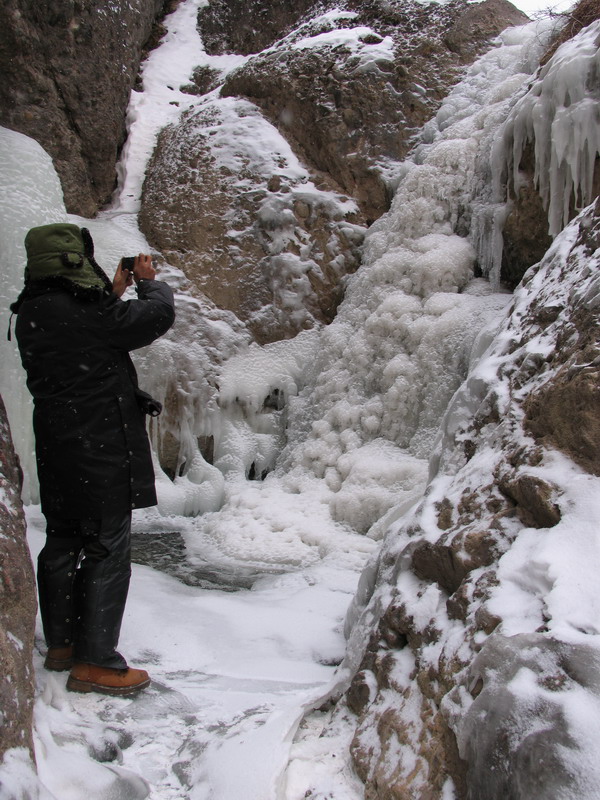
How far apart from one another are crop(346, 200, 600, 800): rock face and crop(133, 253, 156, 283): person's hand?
1190mm

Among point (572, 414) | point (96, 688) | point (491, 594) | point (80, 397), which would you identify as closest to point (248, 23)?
point (80, 397)

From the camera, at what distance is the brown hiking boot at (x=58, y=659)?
2061mm

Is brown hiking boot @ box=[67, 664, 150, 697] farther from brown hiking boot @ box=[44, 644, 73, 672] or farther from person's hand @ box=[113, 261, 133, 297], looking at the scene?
person's hand @ box=[113, 261, 133, 297]

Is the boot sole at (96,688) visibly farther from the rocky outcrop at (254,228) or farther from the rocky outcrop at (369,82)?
the rocky outcrop at (369,82)

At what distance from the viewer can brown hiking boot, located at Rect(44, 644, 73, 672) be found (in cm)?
206

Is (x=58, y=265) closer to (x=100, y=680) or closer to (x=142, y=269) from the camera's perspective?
(x=142, y=269)

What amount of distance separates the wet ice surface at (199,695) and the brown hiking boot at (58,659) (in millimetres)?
27

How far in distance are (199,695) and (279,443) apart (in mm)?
4014

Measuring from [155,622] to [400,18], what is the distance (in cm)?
798

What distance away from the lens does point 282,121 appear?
25.6 ft

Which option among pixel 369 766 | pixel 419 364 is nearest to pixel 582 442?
pixel 369 766

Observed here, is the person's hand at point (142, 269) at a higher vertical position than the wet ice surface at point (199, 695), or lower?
higher

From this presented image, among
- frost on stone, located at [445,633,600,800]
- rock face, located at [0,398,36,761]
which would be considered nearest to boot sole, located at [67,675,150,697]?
rock face, located at [0,398,36,761]

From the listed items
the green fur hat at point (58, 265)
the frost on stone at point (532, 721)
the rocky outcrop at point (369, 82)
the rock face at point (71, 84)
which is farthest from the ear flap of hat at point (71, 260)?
the rocky outcrop at point (369, 82)
